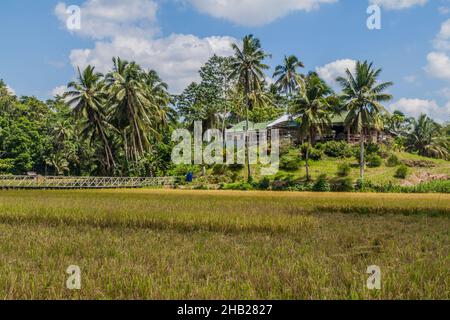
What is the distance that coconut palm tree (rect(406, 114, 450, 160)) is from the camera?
48.9 metres

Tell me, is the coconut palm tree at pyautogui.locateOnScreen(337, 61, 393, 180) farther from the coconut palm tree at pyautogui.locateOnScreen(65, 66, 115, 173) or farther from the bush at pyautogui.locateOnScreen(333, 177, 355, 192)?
the coconut palm tree at pyautogui.locateOnScreen(65, 66, 115, 173)

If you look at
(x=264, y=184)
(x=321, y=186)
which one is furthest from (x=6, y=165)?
(x=321, y=186)

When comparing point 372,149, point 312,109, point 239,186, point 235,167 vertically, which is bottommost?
point 239,186

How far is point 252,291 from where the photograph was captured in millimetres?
4352

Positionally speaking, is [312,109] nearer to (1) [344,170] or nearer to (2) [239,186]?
(1) [344,170]

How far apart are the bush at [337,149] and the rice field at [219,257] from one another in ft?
93.5

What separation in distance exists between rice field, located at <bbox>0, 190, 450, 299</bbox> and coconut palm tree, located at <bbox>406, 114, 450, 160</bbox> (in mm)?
41780

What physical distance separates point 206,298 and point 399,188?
30286 mm

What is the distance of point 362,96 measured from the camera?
33906 mm

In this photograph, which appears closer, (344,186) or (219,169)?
(344,186)

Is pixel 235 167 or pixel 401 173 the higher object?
pixel 235 167

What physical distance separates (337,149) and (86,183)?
81.8 ft
